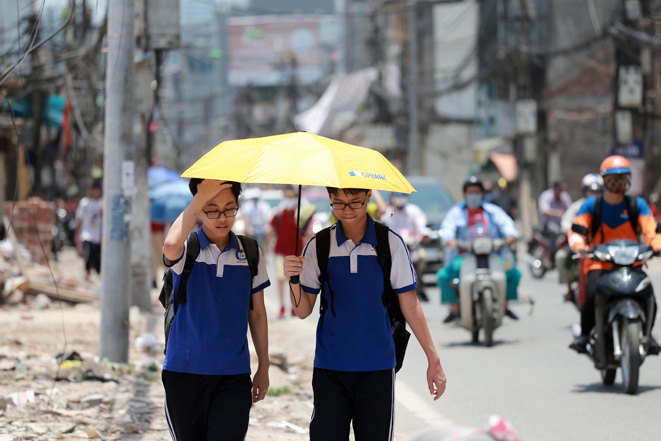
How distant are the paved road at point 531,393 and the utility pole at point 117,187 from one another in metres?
2.49

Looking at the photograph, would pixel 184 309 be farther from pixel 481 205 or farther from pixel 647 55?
pixel 647 55

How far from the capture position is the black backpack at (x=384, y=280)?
14.8 feet

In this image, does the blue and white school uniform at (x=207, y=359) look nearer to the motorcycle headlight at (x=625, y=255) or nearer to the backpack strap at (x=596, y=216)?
the motorcycle headlight at (x=625, y=255)

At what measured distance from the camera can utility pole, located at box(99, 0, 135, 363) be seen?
30.1 feet

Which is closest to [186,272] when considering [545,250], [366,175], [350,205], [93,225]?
[350,205]

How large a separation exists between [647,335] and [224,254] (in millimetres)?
4576

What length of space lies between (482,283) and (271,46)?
8981cm

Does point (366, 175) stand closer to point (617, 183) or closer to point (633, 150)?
point (617, 183)

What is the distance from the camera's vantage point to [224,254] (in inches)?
177

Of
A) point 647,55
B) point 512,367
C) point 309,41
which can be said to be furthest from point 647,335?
point 309,41

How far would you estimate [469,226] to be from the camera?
11.5 meters

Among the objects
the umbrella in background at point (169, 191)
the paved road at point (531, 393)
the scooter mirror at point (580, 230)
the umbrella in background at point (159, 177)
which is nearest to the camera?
the paved road at point (531, 393)

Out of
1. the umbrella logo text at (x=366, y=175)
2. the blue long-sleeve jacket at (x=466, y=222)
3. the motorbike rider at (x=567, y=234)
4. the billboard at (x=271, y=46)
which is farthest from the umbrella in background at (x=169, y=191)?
the billboard at (x=271, y=46)

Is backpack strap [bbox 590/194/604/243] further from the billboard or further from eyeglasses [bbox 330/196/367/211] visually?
the billboard
